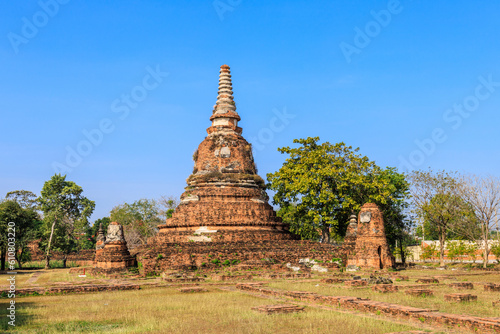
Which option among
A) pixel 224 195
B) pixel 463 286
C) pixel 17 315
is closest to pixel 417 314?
pixel 463 286

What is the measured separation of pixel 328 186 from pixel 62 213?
25.5m

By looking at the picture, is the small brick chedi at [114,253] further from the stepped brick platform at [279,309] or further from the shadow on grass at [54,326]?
the stepped brick platform at [279,309]

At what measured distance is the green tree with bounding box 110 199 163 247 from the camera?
53.0 m

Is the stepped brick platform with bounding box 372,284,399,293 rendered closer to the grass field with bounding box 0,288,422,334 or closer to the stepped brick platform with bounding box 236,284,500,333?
the stepped brick platform with bounding box 236,284,500,333

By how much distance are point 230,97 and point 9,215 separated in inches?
666

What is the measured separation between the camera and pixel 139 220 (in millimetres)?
→ 55125

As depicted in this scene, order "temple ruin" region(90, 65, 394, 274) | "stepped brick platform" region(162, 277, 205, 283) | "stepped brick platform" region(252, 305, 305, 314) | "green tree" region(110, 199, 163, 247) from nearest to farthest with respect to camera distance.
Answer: "stepped brick platform" region(252, 305, 305, 314), "stepped brick platform" region(162, 277, 205, 283), "temple ruin" region(90, 65, 394, 274), "green tree" region(110, 199, 163, 247)

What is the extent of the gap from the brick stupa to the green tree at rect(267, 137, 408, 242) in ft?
8.63

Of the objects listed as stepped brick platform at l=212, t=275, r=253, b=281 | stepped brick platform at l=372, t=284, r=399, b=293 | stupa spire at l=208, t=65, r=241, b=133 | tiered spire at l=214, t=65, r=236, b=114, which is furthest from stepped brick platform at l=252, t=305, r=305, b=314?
tiered spire at l=214, t=65, r=236, b=114

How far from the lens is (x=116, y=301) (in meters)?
14.4

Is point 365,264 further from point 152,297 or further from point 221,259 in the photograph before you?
point 152,297

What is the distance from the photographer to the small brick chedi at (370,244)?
26.8 m

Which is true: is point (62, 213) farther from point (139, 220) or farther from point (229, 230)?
point (229, 230)

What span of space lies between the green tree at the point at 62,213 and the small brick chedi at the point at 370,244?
24459mm
